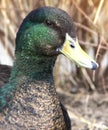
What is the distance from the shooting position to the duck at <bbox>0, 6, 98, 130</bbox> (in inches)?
111

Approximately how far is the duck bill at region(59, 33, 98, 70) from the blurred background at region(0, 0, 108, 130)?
1118mm

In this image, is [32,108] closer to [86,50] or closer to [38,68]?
[38,68]

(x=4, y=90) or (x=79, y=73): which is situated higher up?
(x=4, y=90)

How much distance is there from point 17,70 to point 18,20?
1458 mm

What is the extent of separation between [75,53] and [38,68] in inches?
9.5

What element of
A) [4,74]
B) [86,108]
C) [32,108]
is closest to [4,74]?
[4,74]

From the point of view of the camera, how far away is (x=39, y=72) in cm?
296

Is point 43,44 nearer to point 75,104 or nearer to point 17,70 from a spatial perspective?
point 17,70

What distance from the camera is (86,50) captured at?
15.1ft

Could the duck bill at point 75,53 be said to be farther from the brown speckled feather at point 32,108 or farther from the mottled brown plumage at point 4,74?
the mottled brown plumage at point 4,74

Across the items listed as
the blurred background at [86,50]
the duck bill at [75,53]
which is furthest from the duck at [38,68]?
the blurred background at [86,50]

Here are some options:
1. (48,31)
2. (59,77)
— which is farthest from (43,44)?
(59,77)

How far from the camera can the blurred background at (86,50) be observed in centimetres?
422

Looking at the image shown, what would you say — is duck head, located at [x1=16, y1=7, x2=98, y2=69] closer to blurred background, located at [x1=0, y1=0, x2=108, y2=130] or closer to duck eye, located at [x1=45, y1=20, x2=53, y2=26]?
duck eye, located at [x1=45, y1=20, x2=53, y2=26]
